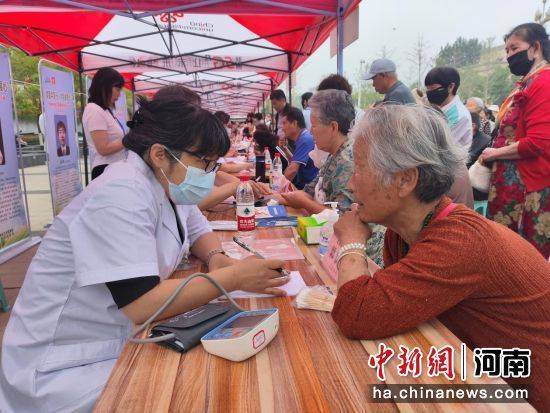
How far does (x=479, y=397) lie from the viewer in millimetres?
882

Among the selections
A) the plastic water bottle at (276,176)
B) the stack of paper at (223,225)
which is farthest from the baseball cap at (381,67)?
the stack of paper at (223,225)

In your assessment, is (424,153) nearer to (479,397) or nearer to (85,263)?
(479,397)

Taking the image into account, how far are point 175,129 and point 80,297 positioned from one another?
1.99 ft

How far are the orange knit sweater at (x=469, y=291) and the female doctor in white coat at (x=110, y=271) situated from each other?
39 cm

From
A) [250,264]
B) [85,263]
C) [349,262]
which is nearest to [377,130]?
[349,262]

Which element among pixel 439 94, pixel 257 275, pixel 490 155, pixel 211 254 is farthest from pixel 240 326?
pixel 439 94

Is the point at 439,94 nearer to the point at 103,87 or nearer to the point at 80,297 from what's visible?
the point at 103,87

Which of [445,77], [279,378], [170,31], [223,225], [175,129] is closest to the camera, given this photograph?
[279,378]

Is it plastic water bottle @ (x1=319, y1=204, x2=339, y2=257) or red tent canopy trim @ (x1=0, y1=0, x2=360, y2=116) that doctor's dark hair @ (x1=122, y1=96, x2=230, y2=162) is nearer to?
plastic water bottle @ (x1=319, y1=204, x2=339, y2=257)

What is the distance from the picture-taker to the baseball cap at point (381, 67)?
397 centimetres

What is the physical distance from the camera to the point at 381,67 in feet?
13.1

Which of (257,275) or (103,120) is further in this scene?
(103,120)

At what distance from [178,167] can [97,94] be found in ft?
10.0

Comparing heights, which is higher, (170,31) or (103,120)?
(170,31)
